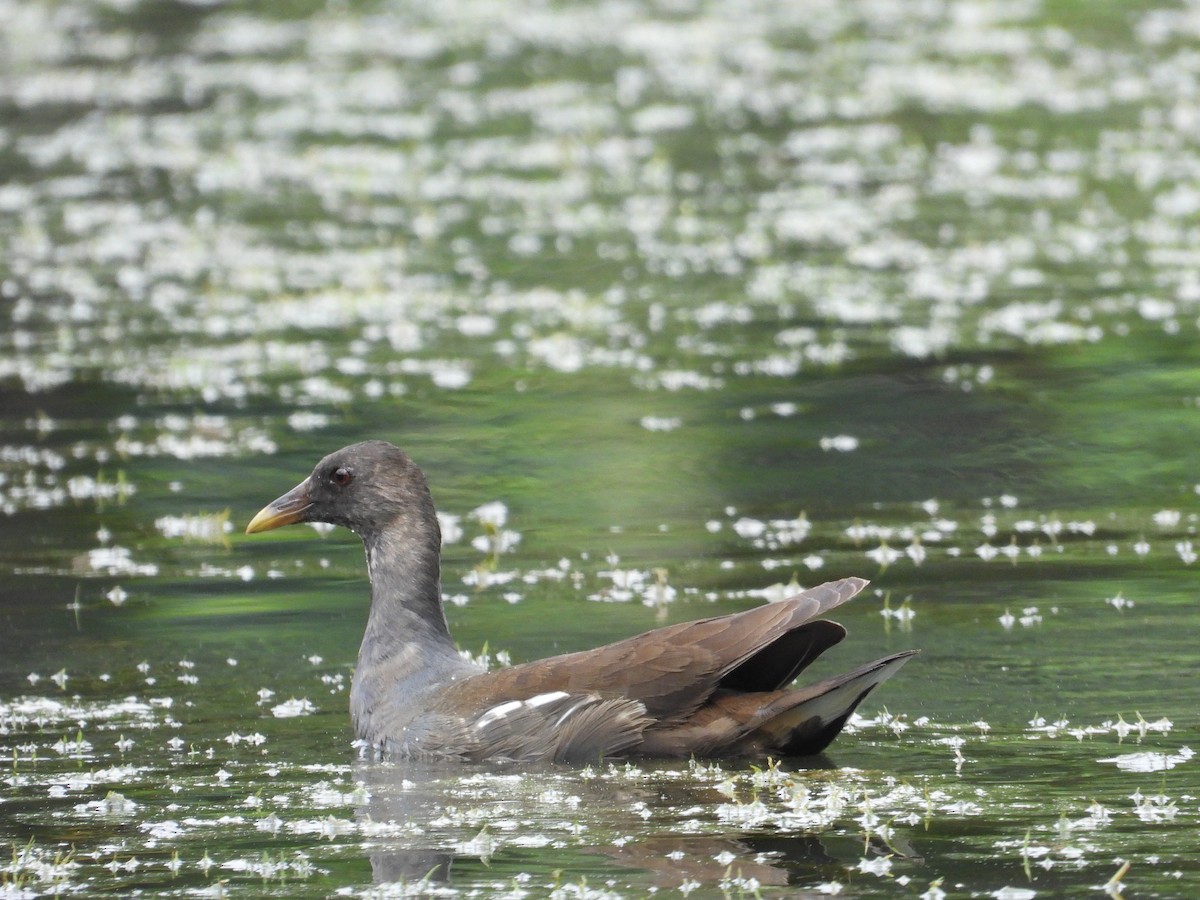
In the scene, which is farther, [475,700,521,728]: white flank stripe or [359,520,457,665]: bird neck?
[359,520,457,665]: bird neck

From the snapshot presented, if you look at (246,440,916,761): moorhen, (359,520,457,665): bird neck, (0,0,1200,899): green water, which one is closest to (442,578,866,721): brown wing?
(246,440,916,761): moorhen

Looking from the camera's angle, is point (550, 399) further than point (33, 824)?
Yes

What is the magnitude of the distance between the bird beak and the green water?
2.22 feet

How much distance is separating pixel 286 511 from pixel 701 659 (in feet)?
8.13

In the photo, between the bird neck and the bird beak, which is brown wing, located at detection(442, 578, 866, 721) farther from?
the bird beak

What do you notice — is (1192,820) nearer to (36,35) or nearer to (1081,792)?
(1081,792)

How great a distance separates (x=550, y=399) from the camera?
1562cm

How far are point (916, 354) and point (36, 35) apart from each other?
20.7 m

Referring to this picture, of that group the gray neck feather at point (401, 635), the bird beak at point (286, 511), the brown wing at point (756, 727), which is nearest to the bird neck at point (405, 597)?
the gray neck feather at point (401, 635)

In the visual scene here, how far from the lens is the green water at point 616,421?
7512 mm

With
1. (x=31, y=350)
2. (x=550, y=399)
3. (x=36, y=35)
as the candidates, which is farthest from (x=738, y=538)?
(x=36, y=35)

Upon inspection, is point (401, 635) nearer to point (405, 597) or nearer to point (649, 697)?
point (405, 597)

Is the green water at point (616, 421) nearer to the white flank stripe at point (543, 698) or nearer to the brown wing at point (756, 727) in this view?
the brown wing at point (756, 727)

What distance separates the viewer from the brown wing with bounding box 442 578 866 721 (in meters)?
8.23
